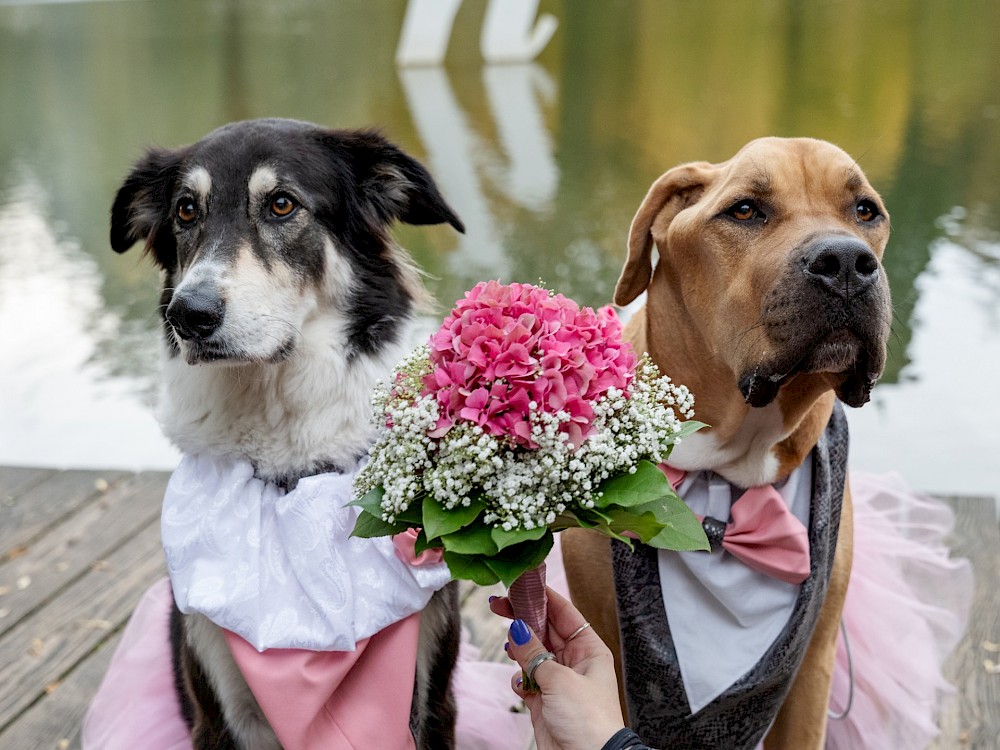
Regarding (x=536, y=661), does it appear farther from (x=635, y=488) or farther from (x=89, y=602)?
(x=89, y=602)

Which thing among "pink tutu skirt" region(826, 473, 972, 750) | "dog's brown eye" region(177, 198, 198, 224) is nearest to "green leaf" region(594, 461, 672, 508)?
"dog's brown eye" region(177, 198, 198, 224)

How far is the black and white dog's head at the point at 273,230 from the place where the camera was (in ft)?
6.29

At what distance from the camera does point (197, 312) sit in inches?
72.9

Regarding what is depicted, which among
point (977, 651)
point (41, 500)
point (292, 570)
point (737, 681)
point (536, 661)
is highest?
point (536, 661)

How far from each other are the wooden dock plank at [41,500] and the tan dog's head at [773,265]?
253 centimetres

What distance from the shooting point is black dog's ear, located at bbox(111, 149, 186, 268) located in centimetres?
223

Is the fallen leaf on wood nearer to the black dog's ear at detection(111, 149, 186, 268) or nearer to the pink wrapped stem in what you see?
the black dog's ear at detection(111, 149, 186, 268)

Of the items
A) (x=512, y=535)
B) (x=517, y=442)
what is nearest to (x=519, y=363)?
(x=517, y=442)

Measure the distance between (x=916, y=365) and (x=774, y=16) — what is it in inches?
Answer: 473

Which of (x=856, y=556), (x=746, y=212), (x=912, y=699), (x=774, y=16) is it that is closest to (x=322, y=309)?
(x=746, y=212)

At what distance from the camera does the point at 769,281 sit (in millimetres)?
1787

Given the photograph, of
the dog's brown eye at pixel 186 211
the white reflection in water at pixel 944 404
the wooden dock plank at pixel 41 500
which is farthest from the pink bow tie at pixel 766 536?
the wooden dock plank at pixel 41 500

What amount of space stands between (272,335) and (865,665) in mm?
1610

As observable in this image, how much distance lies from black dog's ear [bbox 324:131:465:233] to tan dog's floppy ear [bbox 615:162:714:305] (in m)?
0.42
